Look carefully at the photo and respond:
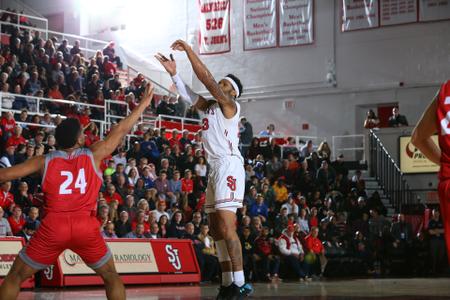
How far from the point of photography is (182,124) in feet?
91.9

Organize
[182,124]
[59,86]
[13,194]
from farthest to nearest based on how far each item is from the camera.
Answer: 1. [182,124]
2. [59,86]
3. [13,194]

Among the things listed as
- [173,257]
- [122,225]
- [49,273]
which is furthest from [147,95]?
[122,225]

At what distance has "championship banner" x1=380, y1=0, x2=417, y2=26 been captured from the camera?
31.2 m

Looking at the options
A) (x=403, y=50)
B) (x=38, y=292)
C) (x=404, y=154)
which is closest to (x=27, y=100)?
(x=38, y=292)

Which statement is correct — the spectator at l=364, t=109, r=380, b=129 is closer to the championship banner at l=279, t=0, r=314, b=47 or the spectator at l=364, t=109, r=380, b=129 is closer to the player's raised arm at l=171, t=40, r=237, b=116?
the championship banner at l=279, t=0, r=314, b=47

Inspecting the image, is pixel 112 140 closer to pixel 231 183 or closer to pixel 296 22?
pixel 231 183

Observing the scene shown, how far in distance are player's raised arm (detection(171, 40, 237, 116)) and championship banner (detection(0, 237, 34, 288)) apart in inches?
271

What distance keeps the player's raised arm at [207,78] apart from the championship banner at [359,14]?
23069mm

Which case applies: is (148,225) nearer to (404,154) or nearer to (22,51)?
(22,51)

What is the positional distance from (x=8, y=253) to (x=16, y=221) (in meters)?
1.40

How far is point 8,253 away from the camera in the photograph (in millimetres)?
15242

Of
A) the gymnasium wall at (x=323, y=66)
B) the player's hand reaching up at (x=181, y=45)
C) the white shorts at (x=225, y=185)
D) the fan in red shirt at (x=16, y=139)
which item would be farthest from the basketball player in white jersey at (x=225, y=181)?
the gymnasium wall at (x=323, y=66)

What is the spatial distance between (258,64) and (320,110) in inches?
130

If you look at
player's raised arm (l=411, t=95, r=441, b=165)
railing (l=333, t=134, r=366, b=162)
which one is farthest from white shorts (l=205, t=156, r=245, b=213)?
railing (l=333, t=134, r=366, b=162)
